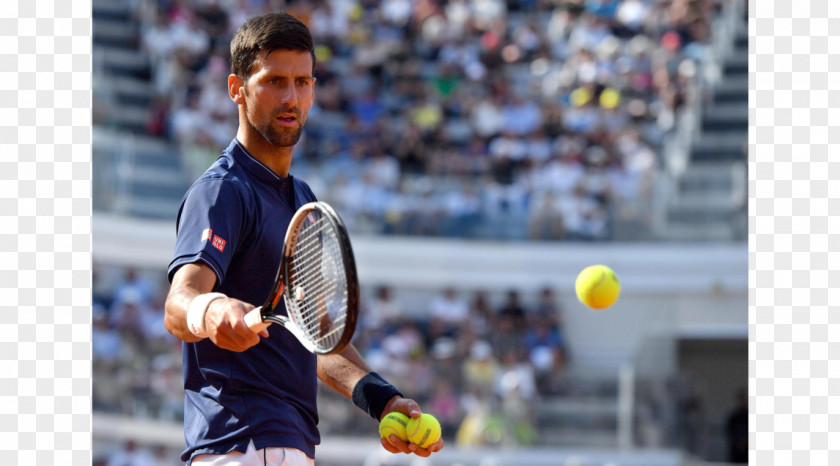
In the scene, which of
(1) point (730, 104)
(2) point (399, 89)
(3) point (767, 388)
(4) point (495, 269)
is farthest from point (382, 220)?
(3) point (767, 388)

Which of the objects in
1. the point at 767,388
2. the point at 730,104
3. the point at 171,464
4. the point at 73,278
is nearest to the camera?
the point at 73,278

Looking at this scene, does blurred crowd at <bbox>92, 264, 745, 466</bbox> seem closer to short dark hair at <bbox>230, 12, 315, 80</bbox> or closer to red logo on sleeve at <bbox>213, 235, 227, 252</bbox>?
short dark hair at <bbox>230, 12, 315, 80</bbox>

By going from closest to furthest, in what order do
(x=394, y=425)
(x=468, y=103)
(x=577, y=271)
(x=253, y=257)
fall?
(x=253, y=257), (x=394, y=425), (x=577, y=271), (x=468, y=103)

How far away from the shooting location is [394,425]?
5.04 metres

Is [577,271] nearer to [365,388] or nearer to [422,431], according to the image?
[365,388]

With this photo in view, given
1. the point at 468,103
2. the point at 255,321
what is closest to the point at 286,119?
the point at 255,321

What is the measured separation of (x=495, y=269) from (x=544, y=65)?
4.81m

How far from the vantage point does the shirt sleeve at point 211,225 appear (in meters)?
4.54

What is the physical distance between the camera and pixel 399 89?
22891mm

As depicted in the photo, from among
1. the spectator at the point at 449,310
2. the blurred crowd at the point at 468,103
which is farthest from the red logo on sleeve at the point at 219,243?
the spectator at the point at 449,310

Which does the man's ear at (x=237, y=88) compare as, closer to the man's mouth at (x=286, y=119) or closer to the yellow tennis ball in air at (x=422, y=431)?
the man's mouth at (x=286, y=119)

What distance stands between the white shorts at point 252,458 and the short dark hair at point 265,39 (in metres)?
1.46

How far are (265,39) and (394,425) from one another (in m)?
1.62

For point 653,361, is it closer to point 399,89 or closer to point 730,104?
point 730,104
